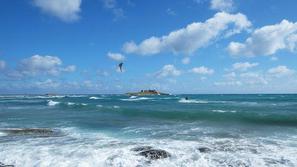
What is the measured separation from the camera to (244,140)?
14.0 metres

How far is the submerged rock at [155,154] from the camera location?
10.3 m

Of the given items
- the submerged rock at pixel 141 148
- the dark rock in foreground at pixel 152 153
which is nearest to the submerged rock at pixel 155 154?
the dark rock in foreground at pixel 152 153

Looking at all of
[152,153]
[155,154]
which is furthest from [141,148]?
[155,154]

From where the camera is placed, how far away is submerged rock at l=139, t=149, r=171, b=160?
10281 millimetres

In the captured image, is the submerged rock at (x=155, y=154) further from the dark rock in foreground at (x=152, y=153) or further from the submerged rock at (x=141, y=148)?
the submerged rock at (x=141, y=148)

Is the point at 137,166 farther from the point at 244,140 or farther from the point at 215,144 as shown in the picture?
the point at 244,140

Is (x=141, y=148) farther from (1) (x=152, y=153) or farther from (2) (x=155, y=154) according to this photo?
(2) (x=155, y=154)

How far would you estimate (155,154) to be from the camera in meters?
10.5

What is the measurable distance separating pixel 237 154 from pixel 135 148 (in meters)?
3.76

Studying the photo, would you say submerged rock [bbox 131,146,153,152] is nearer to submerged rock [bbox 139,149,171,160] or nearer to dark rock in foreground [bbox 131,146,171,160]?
dark rock in foreground [bbox 131,146,171,160]

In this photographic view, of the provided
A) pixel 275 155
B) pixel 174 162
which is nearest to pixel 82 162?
pixel 174 162

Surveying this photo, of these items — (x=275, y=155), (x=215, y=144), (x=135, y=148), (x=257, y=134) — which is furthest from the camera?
(x=257, y=134)

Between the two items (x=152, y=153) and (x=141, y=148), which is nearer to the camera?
(x=152, y=153)

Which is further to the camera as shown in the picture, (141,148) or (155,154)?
(141,148)
